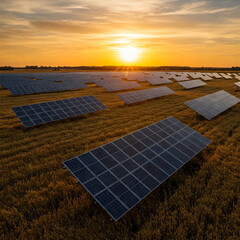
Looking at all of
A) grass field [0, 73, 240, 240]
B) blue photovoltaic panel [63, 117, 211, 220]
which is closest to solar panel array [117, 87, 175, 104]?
grass field [0, 73, 240, 240]

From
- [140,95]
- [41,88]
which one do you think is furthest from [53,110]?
[41,88]

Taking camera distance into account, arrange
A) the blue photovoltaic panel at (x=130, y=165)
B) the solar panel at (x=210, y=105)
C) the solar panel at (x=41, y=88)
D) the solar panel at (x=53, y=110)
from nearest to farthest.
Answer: the blue photovoltaic panel at (x=130, y=165) < the solar panel at (x=53, y=110) < the solar panel at (x=210, y=105) < the solar panel at (x=41, y=88)

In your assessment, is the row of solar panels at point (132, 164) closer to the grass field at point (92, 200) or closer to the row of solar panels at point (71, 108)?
the grass field at point (92, 200)

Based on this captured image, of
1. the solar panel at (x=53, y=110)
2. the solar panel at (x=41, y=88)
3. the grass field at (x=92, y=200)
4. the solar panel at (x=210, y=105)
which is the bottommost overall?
the solar panel at (x=41, y=88)

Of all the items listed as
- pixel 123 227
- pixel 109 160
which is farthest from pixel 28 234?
pixel 109 160

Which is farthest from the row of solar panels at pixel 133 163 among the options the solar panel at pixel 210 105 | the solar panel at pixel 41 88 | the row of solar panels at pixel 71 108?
the solar panel at pixel 41 88

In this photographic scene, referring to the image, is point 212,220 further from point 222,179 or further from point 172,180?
point 222,179
